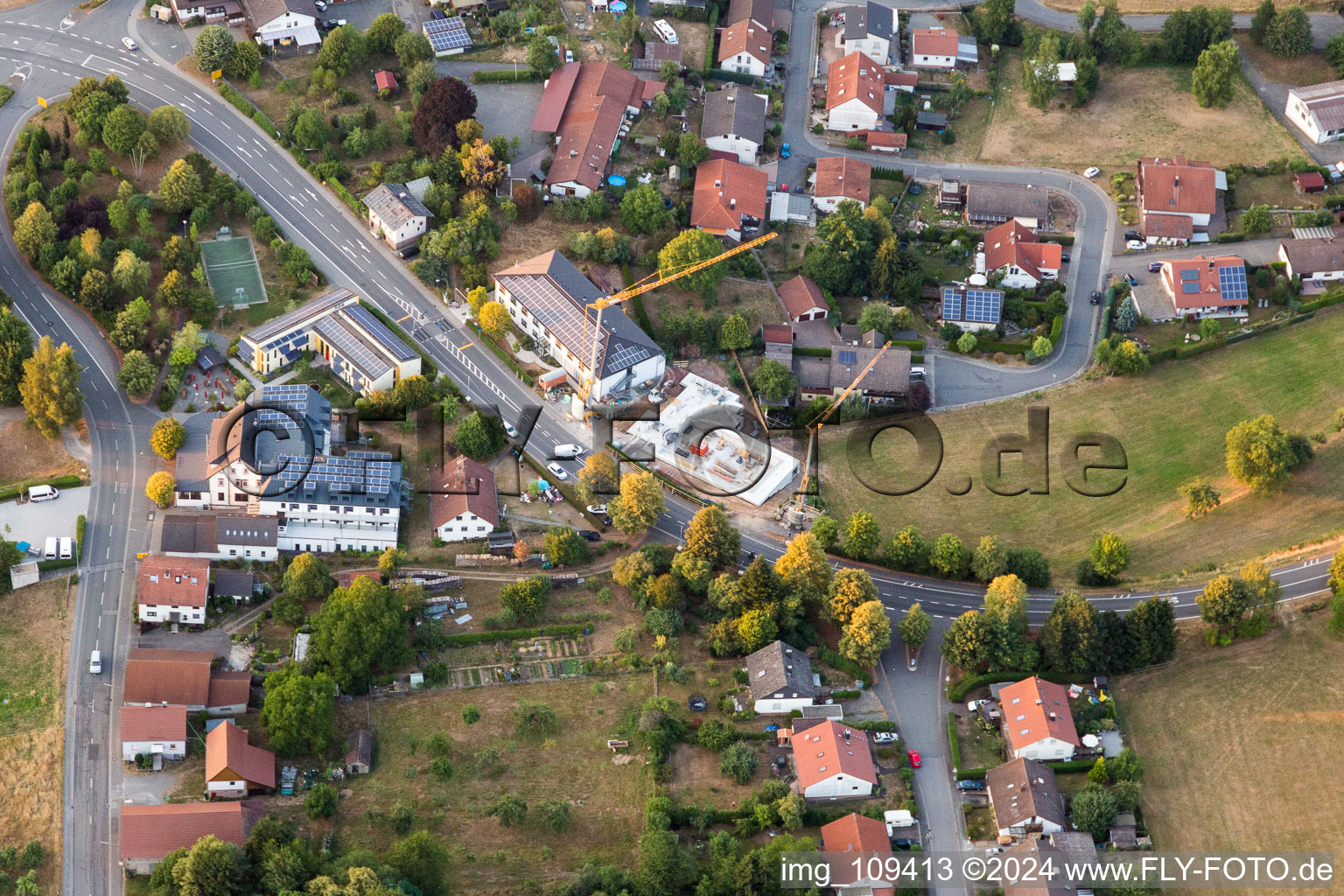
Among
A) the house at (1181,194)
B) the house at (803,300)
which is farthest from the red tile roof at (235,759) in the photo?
the house at (1181,194)

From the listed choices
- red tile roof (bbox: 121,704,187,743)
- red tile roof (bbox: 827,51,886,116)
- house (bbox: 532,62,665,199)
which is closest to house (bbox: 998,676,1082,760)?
red tile roof (bbox: 121,704,187,743)

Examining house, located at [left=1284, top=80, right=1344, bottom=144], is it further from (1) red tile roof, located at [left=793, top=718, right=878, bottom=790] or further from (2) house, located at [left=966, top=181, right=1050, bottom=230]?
(1) red tile roof, located at [left=793, top=718, right=878, bottom=790]

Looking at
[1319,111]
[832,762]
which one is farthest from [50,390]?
[1319,111]

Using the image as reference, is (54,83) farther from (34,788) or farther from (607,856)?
(607,856)

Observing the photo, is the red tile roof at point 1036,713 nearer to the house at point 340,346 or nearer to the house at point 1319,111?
the house at point 340,346

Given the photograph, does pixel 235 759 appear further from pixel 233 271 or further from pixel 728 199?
pixel 728 199

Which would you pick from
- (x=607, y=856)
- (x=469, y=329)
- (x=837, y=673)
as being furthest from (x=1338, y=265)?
(x=607, y=856)
